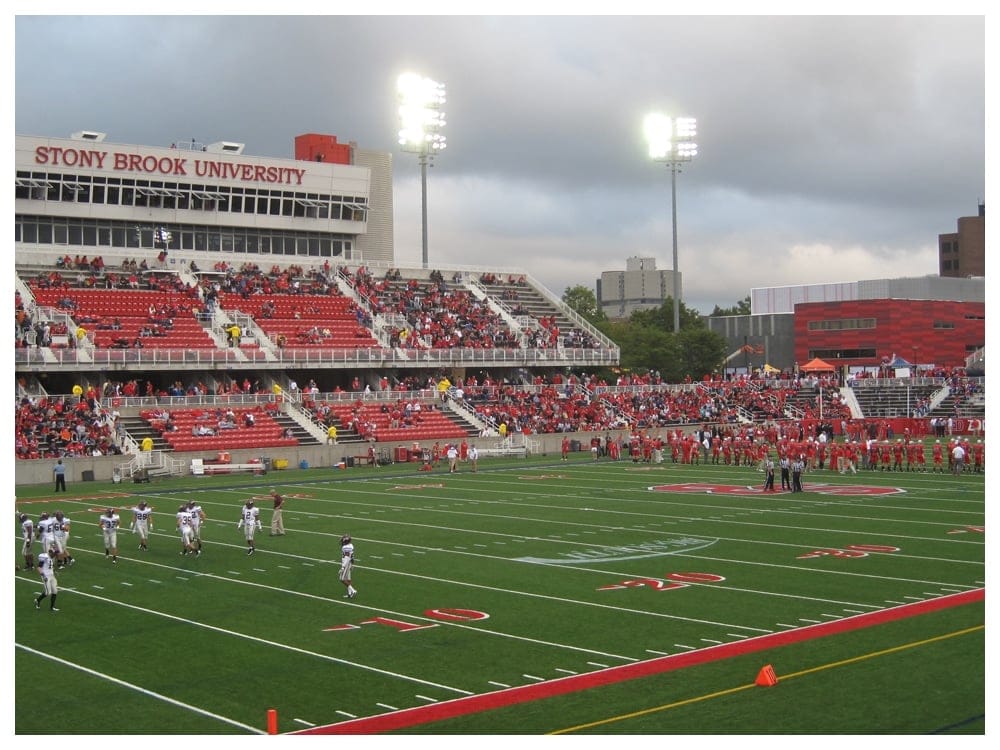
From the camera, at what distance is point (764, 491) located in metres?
31.2

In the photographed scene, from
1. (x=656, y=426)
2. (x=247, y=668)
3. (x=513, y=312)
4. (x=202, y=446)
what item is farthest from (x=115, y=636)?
(x=513, y=312)

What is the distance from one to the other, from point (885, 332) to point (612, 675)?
6276cm

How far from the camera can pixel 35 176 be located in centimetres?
5041

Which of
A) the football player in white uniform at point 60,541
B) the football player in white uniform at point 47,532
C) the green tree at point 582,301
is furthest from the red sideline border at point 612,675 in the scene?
the green tree at point 582,301

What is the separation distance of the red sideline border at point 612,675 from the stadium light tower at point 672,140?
51.0 metres

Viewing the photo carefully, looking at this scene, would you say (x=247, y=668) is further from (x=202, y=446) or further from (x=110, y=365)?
(x=110, y=365)

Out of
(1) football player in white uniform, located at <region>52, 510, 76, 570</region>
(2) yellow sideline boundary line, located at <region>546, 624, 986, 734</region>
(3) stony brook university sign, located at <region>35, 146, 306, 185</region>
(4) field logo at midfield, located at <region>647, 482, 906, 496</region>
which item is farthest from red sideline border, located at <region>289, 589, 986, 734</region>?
(3) stony brook university sign, located at <region>35, 146, 306, 185</region>

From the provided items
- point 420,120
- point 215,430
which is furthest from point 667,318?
point 215,430

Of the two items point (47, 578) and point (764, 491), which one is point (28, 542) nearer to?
point (47, 578)

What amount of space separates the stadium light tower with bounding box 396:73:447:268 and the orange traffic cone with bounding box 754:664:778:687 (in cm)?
4863

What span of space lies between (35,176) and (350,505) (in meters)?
27.9

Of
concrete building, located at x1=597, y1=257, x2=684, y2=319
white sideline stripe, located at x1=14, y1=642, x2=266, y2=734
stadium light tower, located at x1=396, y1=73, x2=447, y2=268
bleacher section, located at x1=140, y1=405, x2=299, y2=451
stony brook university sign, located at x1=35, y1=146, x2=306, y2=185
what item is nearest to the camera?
white sideline stripe, located at x1=14, y1=642, x2=266, y2=734

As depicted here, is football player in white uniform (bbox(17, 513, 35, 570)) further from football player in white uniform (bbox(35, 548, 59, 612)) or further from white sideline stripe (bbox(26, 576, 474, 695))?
football player in white uniform (bbox(35, 548, 59, 612))

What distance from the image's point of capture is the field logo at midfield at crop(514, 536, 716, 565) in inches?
824
